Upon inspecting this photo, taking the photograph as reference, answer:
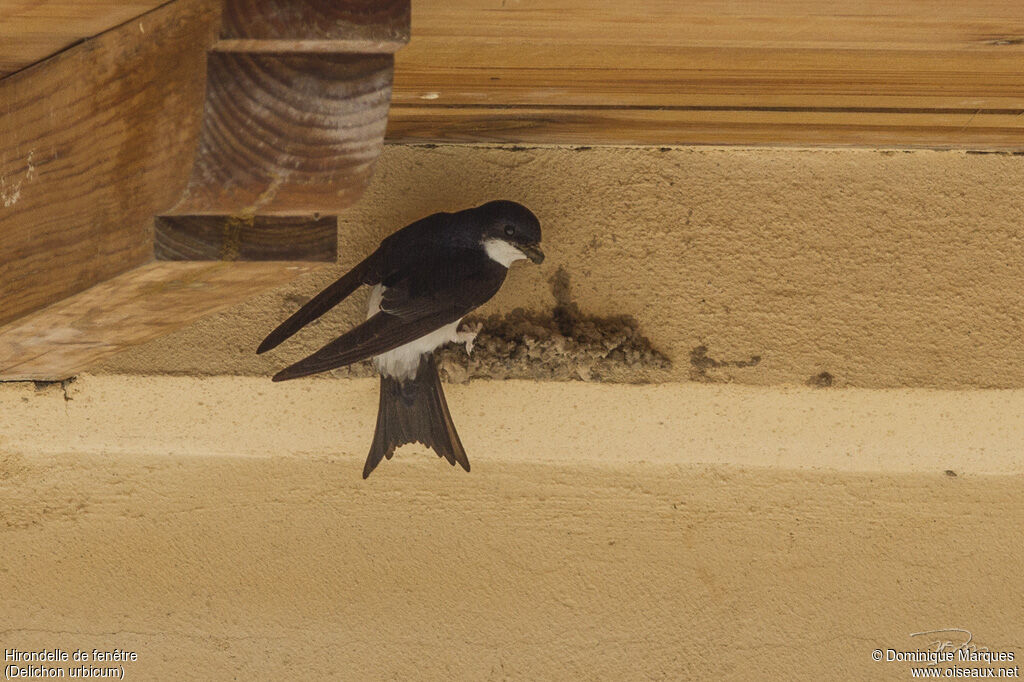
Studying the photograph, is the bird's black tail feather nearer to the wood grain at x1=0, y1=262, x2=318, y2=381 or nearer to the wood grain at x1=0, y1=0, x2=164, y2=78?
the wood grain at x1=0, y1=262, x2=318, y2=381

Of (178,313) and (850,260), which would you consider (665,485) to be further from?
(178,313)

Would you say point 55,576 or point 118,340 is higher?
point 118,340

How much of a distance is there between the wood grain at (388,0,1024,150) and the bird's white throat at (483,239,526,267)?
154mm

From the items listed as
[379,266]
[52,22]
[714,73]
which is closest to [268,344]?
[379,266]

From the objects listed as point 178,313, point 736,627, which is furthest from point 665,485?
point 178,313

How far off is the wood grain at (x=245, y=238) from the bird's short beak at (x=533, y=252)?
1.56ft

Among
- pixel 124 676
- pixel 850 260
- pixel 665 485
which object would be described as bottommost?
pixel 124 676

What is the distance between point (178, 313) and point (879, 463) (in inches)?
39.8

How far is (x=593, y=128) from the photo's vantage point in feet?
4.80

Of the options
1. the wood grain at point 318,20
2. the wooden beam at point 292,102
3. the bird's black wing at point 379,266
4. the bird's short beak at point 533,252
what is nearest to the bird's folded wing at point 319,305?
the bird's black wing at point 379,266

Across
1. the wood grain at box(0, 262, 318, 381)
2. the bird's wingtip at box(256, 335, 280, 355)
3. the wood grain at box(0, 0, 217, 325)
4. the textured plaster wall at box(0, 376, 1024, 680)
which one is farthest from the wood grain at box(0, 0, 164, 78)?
the textured plaster wall at box(0, 376, 1024, 680)

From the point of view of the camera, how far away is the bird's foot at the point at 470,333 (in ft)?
5.11

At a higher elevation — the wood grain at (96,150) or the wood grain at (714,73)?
the wood grain at (714,73)
